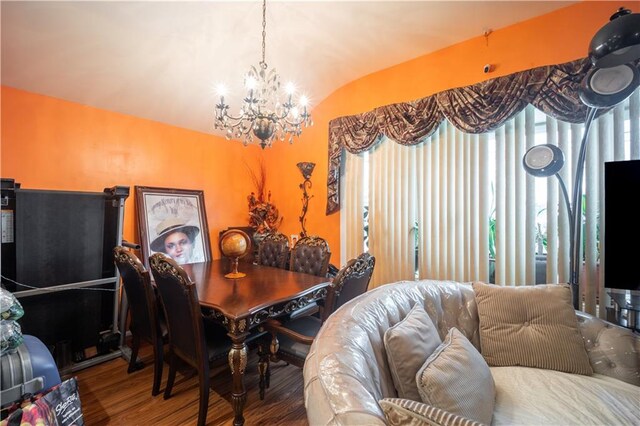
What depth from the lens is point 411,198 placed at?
2.84 m

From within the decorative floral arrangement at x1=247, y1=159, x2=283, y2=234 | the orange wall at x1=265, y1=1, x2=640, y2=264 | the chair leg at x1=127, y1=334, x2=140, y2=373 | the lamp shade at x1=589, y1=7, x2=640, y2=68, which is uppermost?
the orange wall at x1=265, y1=1, x2=640, y2=264

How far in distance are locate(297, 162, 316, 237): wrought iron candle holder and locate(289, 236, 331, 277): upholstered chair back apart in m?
0.89

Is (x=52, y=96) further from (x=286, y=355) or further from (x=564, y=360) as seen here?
(x=564, y=360)

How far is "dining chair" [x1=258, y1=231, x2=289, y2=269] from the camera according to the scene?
303cm

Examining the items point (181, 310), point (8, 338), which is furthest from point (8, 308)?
point (181, 310)

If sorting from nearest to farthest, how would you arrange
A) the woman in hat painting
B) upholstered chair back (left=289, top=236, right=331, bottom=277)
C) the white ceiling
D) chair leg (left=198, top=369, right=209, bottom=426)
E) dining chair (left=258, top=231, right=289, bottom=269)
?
chair leg (left=198, top=369, right=209, bottom=426), the white ceiling, upholstered chair back (left=289, top=236, right=331, bottom=277), dining chair (left=258, top=231, right=289, bottom=269), the woman in hat painting

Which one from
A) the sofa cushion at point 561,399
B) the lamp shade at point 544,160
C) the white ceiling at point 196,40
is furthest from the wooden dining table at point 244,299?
the white ceiling at point 196,40

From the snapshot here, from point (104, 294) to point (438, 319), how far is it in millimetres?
2953

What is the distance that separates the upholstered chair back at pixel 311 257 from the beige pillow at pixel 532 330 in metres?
1.37

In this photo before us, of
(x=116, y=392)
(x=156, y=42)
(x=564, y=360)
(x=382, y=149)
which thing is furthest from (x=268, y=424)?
(x=156, y=42)

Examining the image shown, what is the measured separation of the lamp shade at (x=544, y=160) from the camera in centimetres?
182

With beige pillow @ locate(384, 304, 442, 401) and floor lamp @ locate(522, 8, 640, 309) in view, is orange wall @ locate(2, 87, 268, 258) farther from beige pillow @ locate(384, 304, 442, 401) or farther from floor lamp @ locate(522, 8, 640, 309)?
floor lamp @ locate(522, 8, 640, 309)

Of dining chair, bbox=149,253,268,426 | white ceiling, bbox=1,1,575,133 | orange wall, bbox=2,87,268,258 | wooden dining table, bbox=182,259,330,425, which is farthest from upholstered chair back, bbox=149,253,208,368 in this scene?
white ceiling, bbox=1,1,575,133

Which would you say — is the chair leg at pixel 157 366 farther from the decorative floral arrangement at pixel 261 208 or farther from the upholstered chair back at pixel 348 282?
the decorative floral arrangement at pixel 261 208
